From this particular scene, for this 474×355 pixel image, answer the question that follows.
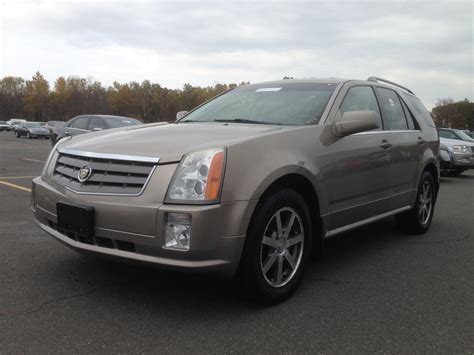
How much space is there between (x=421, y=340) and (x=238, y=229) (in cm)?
129

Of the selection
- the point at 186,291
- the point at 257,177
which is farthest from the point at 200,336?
the point at 257,177

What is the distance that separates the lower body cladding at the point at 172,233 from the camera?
2.73m

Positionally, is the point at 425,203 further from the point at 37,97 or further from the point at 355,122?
the point at 37,97

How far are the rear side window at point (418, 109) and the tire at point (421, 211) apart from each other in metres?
0.68

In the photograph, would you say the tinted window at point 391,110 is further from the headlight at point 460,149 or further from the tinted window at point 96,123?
the headlight at point 460,149

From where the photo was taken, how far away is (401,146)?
4.82 m

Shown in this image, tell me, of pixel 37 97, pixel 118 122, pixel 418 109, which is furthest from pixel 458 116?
pixel 418 109

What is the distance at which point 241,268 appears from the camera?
2.98m

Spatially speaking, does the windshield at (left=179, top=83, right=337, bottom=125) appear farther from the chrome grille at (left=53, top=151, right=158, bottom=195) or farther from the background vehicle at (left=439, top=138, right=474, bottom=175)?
the background vehicle at (left=439, top=138, right=474, bottom=175)

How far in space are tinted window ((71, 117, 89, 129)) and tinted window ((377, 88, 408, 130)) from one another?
1000 centimetres

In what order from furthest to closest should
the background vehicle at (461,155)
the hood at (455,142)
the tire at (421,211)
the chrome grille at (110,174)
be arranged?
1. the hood at (455,142)
2. the background vehicle at (461,155)
3. the tire at (421,211)
4. the chrome grille at (110,174)

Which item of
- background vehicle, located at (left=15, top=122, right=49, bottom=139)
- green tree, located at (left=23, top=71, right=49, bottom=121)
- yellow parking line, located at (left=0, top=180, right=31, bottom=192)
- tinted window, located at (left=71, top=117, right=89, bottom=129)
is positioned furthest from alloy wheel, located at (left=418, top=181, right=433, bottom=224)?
green tree, located at (left=23, top=71, right=49, bottom=121)

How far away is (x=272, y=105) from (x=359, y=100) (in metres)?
0.90

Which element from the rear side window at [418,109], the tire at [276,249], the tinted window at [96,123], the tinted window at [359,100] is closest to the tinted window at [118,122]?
the tinted window at [96,123]
